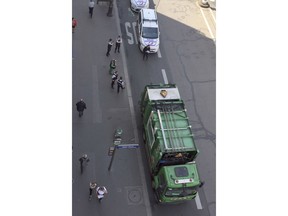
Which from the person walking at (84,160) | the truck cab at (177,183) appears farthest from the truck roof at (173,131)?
the person walking at (84,160)

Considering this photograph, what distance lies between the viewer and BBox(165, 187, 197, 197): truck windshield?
17.0 meters

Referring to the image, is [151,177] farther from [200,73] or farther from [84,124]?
[200,73]

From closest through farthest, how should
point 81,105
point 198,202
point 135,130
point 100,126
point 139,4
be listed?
point 198,202 → point 81,105 → point 100,126 → point 135,130 → point 139,4

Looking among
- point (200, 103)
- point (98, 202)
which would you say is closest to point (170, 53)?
point (200, 103)

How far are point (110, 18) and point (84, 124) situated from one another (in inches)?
382

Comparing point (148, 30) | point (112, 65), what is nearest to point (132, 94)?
point (112, 65)

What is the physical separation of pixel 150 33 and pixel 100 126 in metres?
7.83

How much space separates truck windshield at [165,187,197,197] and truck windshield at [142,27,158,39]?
11.6m

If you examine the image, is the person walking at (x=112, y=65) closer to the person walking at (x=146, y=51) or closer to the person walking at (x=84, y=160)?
the person walking at (x=146, y=51)

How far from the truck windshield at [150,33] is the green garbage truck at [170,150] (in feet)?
22.3

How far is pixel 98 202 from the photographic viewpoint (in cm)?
1802

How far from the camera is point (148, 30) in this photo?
25.2 m

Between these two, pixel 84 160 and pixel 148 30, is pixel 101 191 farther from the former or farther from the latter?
pixel 148 30

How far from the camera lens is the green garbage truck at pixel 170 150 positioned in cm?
1708
